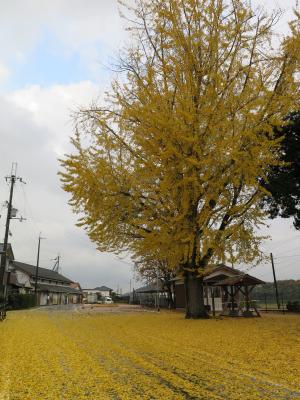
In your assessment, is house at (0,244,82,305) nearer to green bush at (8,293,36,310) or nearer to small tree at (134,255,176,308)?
green bush at (8,293,36,310)

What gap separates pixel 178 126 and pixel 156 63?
4.06 metres

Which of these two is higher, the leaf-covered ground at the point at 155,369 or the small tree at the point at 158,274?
the small tree at the point at 158,274

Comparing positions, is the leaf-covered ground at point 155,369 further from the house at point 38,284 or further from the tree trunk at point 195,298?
the house at point 38,284

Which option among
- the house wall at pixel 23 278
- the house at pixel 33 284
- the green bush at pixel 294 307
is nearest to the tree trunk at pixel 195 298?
the green bush at pixel 294 307

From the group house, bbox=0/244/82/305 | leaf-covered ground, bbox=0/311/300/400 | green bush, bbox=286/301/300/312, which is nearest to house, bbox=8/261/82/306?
house, bbox=0/244/82/305

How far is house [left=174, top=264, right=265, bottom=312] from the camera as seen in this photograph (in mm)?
20166

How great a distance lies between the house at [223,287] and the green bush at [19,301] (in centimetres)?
1875

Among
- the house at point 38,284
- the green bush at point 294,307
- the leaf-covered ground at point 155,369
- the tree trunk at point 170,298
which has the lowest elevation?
the leaf-covered ground at point 155,369

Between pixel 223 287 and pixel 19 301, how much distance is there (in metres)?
28.7

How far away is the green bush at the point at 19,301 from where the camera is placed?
41688mm

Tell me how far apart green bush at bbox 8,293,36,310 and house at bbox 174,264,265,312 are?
18.8 m

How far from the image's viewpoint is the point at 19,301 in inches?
1727

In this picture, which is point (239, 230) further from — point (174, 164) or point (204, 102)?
point (204, 102)

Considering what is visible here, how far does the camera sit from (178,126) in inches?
491
